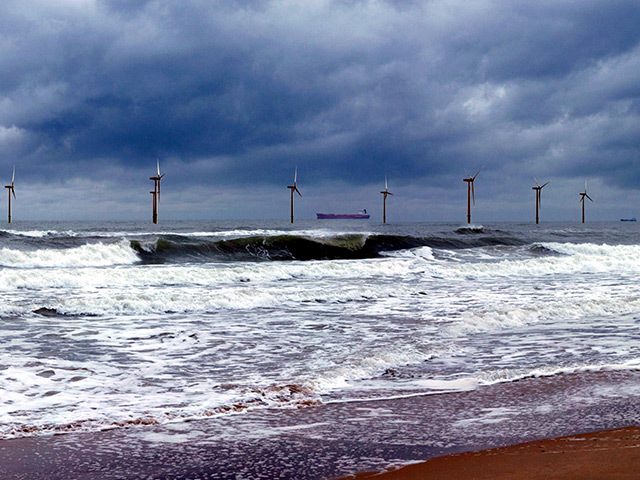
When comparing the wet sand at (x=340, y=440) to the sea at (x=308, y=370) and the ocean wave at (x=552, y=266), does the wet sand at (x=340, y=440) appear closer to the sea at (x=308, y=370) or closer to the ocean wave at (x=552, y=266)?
the sea at (x=308, y=370)

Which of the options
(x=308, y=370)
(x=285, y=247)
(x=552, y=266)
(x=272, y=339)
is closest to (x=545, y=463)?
(x=308, y=370)

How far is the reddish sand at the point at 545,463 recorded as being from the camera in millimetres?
2963

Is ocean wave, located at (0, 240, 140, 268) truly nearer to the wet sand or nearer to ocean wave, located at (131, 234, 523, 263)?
ocean wave, located at (131, 234, 523, 263)

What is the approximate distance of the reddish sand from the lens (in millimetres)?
2963

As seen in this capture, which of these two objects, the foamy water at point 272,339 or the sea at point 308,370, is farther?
the foamy water at point 272,339

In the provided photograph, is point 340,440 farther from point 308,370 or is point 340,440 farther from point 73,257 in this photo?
point 73,257

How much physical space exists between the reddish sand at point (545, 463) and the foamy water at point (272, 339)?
1655mm

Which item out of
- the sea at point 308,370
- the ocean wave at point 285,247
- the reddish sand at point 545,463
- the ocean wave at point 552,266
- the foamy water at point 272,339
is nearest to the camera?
the reddish sand at point 545,463

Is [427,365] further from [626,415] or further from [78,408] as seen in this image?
[78,408]

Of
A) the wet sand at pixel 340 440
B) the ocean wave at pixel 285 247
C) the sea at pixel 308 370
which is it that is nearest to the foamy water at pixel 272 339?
the sea at pixel 308 370

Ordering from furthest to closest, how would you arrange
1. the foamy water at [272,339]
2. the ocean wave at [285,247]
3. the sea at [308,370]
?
the ocean wave at [285,247], the foamy water at [272,339], the sea at [308,370]

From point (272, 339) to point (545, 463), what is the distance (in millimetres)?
4991

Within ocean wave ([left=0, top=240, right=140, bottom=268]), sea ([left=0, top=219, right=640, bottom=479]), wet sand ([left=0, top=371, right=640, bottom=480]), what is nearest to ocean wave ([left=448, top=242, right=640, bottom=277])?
sea ([left=0, top=219, right=640, bottom=479])

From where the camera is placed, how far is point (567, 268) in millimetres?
21375
